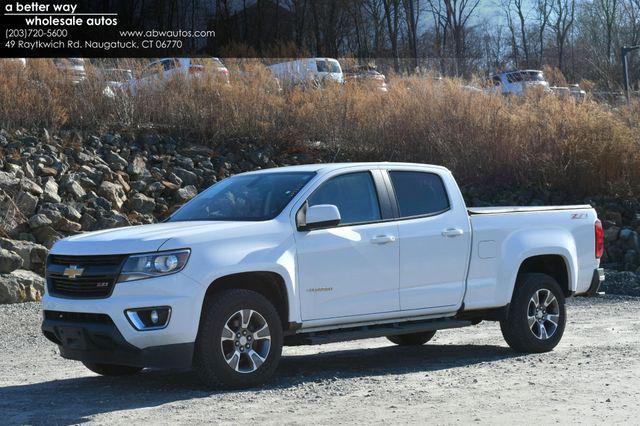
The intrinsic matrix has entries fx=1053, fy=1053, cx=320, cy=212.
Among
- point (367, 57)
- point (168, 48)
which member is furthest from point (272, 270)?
point (367, 57)

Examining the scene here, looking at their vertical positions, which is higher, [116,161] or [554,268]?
[116,161]

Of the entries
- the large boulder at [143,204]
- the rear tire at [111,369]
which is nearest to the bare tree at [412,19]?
the large boulder at [143,204]

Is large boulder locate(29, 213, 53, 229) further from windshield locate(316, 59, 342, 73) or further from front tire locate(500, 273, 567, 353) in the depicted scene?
windshield locate(316, 59, 342, 73)

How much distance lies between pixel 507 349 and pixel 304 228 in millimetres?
3246

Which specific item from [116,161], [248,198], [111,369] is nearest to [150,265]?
[248,198]

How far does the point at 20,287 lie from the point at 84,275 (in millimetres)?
8131

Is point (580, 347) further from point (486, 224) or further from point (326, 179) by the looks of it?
point (326, 179)

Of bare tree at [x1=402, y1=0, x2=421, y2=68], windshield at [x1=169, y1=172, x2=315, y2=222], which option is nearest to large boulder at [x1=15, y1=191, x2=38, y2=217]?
windshield at [x1=169, y1=172, x2=315, y2=222]

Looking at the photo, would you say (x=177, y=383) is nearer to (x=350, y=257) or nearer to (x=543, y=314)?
(x=350, y=257)

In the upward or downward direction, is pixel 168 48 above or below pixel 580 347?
above

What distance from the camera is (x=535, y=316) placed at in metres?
10.7

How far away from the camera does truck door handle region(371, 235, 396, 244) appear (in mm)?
9352

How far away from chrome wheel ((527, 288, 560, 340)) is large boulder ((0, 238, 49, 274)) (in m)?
9.38

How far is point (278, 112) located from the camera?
84.2ft
